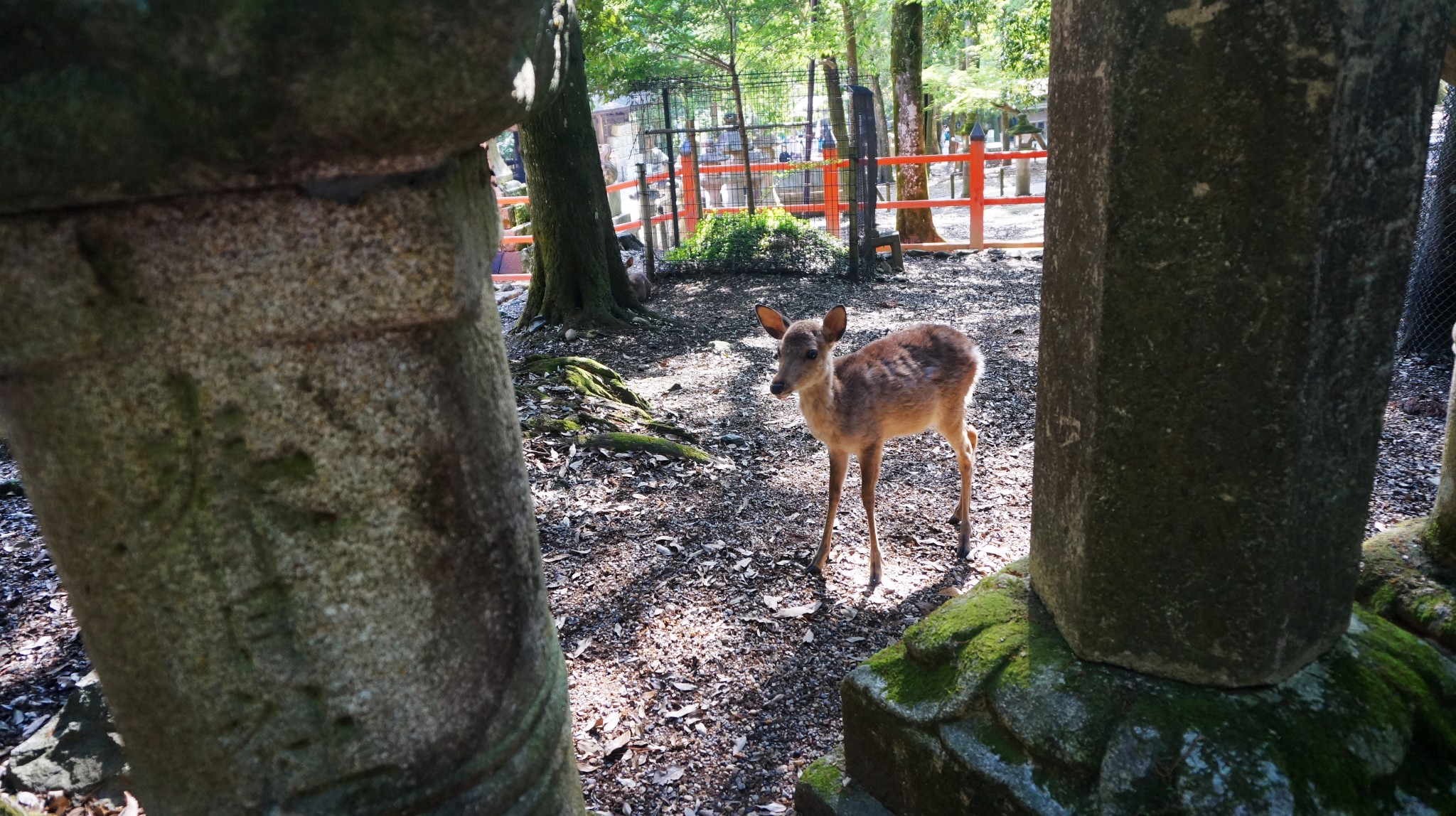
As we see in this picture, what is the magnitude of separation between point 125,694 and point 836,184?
14069 mm

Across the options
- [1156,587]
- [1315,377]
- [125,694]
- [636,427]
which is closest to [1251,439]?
[1315,377]

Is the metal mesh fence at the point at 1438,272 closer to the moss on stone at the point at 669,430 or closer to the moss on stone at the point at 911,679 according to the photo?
the moss on stone at the point at 669,430

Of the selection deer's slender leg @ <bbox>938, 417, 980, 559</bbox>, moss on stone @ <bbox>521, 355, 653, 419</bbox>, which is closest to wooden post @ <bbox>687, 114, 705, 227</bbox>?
moss on stone @ <bbox>521, 355, 653, 419</bbox>

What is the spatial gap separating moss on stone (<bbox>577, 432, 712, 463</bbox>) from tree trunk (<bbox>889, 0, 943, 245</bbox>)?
34.0 ft

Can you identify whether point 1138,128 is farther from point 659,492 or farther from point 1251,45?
point 659,492

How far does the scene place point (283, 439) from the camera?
123 centimetres

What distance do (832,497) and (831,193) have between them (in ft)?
35.1

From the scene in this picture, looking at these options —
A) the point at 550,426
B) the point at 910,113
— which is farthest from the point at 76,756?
the point at 910,113

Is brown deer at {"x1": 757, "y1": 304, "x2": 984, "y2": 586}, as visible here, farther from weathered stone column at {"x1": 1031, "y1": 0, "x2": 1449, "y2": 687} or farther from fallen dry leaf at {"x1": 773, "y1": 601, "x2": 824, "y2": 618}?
weathered stone column at {"x1": 1031, "y1": 0, "x2": 1449, "y2": 687}

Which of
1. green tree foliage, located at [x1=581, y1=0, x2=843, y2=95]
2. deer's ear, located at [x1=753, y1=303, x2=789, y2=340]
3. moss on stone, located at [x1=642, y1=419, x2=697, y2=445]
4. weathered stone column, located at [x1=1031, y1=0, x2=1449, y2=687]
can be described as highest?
green tree foliage, located at [x1=581, y1=0, x2=843, y2=95]

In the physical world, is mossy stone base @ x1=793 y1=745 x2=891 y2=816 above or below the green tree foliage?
below

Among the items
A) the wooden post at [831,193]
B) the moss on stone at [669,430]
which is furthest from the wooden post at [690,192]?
the moss on stone at [669,430]

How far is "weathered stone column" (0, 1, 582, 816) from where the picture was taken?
103cm

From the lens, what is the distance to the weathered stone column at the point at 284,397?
103cm
